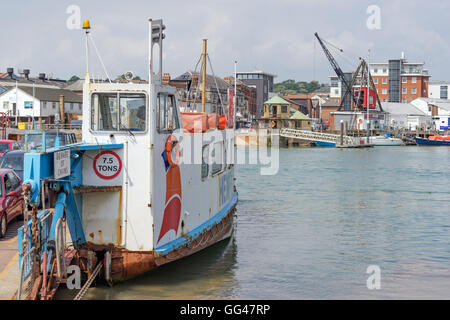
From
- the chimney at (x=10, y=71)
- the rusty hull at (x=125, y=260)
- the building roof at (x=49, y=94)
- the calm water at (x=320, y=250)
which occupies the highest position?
the chimney at (x=10, y=71)

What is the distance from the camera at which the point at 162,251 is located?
12.6 metres

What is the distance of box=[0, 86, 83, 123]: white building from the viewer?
79.9 m

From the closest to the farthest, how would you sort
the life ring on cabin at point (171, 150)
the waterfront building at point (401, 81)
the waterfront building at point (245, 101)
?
the life ring on cabin at point (171, 150), the waterfront building at point (245, 101), the waterfront building at point (401, 81)

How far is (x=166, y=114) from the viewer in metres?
12.9

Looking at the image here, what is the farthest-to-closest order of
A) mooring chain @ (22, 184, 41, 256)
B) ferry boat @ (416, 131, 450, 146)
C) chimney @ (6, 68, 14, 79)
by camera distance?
chimney @ (6, 68, 14, 79) → ferry boat @ (416, 131, 450, 146) → mooring chain @ (22, 184, 41, 256)

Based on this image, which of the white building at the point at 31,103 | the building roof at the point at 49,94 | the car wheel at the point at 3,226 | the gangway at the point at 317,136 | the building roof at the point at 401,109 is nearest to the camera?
the car wheel at the point at 3,226

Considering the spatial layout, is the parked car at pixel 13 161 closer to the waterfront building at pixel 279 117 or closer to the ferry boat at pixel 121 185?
the ferry boat at pixel 121 185

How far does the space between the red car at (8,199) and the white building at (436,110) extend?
384 feet

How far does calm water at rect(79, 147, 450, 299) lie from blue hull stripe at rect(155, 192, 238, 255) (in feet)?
3.60

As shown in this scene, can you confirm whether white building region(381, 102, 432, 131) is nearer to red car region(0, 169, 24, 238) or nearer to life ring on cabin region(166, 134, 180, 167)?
red car region(0, 169, 24, 238)

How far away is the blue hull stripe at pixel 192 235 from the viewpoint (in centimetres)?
1273

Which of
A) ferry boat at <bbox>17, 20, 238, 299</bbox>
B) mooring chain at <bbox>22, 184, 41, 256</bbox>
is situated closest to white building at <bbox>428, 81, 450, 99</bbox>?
ferry boat at <bbox>17, 20, 238, 299</bbox>

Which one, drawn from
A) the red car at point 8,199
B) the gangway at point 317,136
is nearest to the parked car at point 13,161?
the red car at point 8,199

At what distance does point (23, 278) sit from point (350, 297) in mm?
7534
